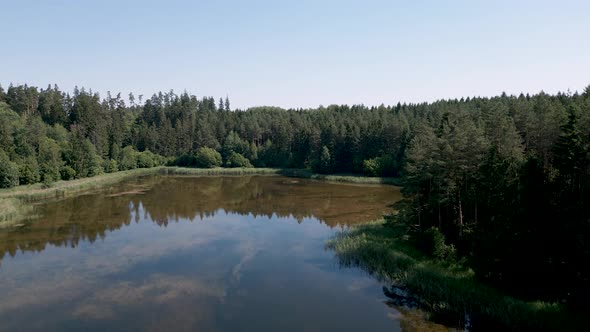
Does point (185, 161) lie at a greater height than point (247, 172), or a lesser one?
greater

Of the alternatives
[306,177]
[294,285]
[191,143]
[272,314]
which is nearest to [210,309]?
[272,314]

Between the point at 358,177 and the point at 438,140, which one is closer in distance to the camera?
the point at 438,140

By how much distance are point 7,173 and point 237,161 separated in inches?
1914

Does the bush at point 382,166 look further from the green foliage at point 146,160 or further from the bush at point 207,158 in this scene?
the green foliage at point 146,160

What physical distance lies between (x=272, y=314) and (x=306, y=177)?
62.9m

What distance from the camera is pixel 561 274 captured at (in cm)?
1748

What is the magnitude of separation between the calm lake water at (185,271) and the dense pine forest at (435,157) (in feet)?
20.0

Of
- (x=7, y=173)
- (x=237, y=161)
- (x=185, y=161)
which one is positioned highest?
(x=185, y=161)

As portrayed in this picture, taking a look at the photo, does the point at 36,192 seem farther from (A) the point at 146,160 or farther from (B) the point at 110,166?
(A) the point at 146,160

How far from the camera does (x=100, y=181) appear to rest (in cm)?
6900

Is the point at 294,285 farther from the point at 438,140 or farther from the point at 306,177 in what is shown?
the point at 306,177

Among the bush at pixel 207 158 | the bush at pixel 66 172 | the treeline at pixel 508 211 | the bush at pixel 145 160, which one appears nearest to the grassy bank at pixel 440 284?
the treeline at pixel 508 211

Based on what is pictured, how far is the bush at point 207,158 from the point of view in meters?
95.9

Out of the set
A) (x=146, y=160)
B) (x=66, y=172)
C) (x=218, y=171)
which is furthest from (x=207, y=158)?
(x=66, y=172)
